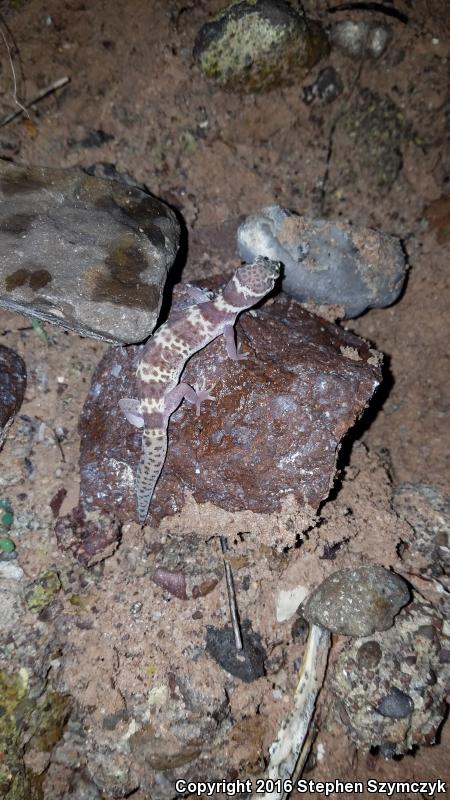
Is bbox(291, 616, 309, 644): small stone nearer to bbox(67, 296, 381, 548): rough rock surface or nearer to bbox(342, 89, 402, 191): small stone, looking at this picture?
bbox(67, 296, 381, 548): rough rock surface

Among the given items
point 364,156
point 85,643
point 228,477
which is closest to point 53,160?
point 364,156

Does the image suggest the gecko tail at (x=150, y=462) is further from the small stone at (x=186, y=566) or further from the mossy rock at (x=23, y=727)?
the mossy rock at (x=23, y=727)

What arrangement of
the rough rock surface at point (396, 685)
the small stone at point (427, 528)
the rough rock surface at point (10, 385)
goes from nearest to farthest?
the rough rock surface at point (396, 685), the small stone at point (427, 528), the rough rock surface at point (10, 385)

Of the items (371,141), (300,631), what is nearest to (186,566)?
(300,631)

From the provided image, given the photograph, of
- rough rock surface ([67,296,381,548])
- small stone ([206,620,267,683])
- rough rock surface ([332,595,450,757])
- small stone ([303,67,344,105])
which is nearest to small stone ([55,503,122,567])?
rough rock surface ([67,296,381,548])

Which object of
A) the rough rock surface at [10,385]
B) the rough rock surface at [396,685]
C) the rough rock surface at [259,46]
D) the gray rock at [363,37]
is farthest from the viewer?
the gray rock at [363,37]

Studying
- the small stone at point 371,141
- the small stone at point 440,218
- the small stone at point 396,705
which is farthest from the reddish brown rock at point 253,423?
the small stone at point 371,141

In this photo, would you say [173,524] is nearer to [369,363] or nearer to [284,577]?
[284,577]
